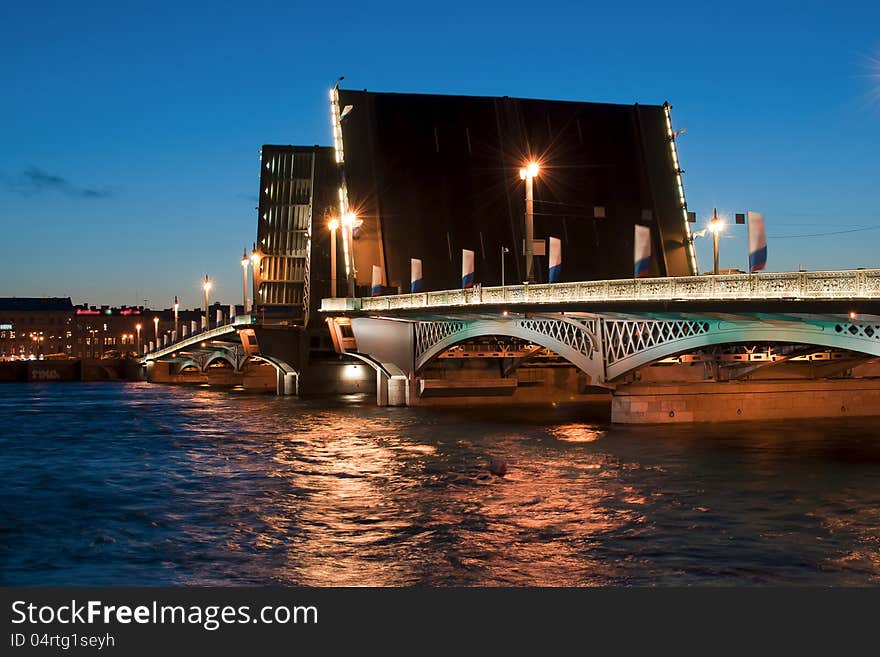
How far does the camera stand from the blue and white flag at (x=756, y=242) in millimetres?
20969

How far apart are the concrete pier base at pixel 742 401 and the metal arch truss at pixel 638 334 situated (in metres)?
1.64

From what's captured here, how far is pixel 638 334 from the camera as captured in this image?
31453 millimetres

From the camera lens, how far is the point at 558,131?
166ft

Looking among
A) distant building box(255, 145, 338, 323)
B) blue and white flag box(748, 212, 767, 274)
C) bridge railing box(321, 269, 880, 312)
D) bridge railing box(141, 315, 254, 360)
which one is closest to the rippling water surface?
bridge railing box(321, 269, 880, 312)

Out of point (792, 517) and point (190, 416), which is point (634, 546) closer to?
point (792, 517)

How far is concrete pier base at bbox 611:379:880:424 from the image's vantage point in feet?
109

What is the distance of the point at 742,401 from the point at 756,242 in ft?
46.3

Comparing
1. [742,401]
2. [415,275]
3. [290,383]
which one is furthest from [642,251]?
[290,383]

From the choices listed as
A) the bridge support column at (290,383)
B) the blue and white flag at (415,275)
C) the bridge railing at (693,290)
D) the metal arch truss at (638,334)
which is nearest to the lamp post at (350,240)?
the blue and white flag at (415,275)

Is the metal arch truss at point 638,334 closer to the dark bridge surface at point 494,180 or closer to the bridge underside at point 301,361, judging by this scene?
the dark bridge surface at point 494,180

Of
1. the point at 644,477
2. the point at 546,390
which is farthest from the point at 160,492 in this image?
the point at 546,390

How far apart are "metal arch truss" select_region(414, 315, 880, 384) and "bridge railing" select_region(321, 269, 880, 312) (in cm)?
178

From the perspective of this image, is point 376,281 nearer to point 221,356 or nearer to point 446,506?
point 446,506

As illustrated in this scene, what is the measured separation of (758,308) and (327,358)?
4069 centimetres
